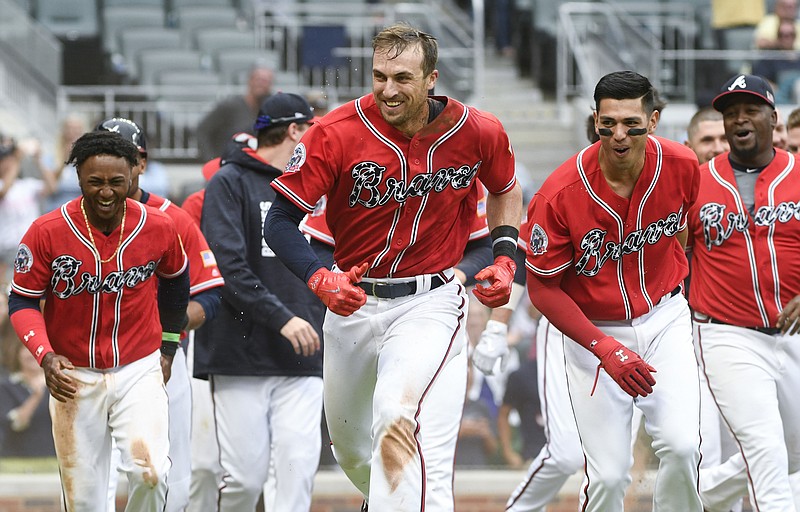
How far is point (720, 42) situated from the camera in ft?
49.9

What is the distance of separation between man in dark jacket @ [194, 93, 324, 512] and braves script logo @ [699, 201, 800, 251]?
216 centimetres

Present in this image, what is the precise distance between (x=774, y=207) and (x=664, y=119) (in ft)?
19.7

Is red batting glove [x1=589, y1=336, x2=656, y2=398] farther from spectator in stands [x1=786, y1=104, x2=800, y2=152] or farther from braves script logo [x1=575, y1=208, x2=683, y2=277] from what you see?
spectator in stands [x1=786, y1=104, x2=800, y2=152]

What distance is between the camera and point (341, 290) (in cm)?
555

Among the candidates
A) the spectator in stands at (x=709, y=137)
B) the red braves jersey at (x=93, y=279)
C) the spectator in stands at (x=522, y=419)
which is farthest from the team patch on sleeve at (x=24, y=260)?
the spectator in stands at (x=522, y=419)

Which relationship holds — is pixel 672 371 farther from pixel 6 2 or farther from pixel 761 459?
pixel 6 2

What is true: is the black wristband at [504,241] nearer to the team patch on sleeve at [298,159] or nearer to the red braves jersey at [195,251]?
the team patch on sleeve at [298,159]

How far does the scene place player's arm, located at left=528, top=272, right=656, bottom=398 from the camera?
5938 millimetres

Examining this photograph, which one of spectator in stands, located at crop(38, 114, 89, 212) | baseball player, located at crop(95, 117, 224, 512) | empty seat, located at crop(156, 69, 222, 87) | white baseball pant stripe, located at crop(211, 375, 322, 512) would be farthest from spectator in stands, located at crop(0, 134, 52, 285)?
baseball player, located at crop(95, 117, 224, 512)

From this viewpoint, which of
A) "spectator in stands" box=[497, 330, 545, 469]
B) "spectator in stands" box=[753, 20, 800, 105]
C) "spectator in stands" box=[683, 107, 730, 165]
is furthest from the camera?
"spectator in stands" box=[753, 20, 800, 105]

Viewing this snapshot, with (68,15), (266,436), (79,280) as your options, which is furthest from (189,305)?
(68,15)

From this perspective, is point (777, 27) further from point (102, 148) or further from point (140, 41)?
point (102, 148)

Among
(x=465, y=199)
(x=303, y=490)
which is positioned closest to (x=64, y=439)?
(x=303, y=490)

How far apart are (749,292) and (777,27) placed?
24.0 feet
